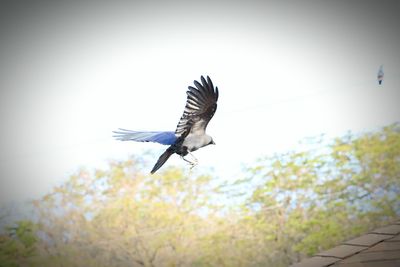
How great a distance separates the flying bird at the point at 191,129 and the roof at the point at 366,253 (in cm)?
163

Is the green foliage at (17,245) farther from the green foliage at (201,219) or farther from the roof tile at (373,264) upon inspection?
the roof tile at (373,264)

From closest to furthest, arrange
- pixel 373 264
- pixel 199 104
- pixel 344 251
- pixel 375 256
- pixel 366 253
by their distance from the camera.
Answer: pixel 199 104
pixel 373 264
pixel 375 256
pixel 366 253
pixel 344 251

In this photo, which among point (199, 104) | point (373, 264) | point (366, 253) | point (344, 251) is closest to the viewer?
point (199, 104)

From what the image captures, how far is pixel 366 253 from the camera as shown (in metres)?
2.66

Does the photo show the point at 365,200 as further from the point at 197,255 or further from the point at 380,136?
the point at 197,255

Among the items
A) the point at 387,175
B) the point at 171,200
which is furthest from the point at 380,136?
the point at 171,200

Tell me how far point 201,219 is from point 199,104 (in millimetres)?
2959

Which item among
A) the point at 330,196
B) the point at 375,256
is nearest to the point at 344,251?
the point at 375,256

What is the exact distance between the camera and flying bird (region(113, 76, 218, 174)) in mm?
1441

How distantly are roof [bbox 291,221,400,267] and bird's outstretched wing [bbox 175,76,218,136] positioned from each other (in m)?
1.71

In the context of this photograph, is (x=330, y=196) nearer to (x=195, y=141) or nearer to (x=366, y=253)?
(x=366, y=253)

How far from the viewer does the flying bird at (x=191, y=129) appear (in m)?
1.44

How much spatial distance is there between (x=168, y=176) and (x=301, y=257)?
6.04 ft

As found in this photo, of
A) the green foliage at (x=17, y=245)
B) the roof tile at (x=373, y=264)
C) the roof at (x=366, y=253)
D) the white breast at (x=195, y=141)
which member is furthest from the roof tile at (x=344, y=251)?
the green foliage at (x=17, y=245)
